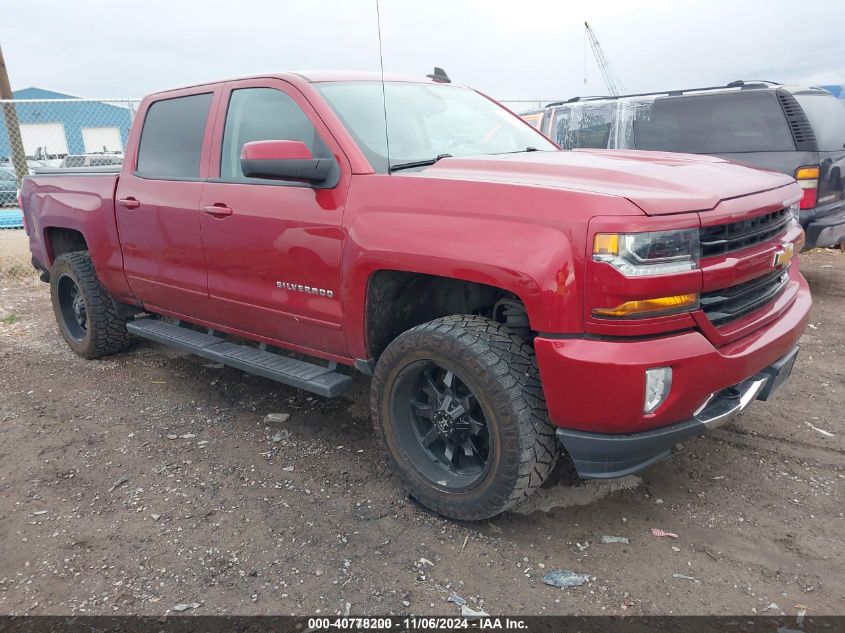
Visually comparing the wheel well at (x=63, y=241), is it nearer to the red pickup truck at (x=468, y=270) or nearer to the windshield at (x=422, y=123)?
the red pickup truck at (x=468, y=270)

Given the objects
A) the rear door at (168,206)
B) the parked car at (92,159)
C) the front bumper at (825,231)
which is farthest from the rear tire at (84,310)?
the front bumper at (825,231)

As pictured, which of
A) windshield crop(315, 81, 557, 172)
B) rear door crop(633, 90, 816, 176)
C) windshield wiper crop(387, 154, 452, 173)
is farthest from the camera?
rear door crop(633, 90, 816, 176)

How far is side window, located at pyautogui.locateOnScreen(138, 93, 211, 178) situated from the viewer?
3902 millimetres

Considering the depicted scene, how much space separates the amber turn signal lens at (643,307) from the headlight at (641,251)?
0.10 meters

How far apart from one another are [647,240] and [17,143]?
35.0 ft

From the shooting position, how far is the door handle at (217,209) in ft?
11.5

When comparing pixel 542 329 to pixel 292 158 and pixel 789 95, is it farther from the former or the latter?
pixel 789 95

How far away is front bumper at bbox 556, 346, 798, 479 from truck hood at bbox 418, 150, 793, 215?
76 cm

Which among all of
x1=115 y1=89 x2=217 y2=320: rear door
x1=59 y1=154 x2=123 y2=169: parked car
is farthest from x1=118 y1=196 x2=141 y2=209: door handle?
x1=59 y1=154 x2=123 y2=169: parked car

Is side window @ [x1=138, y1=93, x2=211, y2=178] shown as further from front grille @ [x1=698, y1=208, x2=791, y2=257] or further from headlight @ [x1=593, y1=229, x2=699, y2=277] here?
front grille @ [x1=698, y1=208, x2=791, y2=257]

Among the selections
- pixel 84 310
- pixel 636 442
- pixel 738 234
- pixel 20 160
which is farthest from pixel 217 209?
pixel 20 160

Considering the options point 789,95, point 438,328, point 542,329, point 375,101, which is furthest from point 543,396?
point 789,95

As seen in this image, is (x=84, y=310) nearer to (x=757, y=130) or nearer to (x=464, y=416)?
(x=464, y=416)

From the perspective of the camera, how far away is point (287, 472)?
11.0 feet
